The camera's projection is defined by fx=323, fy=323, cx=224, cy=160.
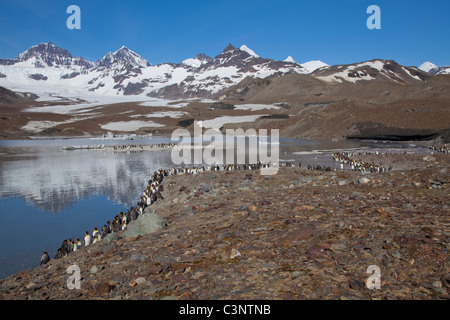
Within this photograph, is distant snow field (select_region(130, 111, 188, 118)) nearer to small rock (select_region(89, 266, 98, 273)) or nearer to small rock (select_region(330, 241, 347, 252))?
small rock (select_region(89, 266, 98, 273))

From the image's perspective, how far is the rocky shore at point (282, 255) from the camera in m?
5.32

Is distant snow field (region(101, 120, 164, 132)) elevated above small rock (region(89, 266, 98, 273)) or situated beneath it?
elevated above

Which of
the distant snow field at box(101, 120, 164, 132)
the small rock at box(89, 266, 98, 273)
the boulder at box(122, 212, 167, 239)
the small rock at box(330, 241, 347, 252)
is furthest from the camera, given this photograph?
the distant snow field at box(101, 120, 164, 132)

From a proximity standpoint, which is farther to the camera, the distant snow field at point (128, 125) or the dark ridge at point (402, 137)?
the distant snow field at point (128, 125)

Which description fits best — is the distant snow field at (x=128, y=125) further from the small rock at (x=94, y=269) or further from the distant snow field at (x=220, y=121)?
the small rock at (x=94, y=269)

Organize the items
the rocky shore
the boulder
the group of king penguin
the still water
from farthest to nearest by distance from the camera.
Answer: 1. the still water
2. the group of king penguin
3. the boulder
4. the rocky shore

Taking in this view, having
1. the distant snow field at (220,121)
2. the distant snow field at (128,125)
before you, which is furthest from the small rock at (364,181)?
the distant snow field at (128,125)

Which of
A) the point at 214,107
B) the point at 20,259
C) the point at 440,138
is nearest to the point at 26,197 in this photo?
the point at 20,259

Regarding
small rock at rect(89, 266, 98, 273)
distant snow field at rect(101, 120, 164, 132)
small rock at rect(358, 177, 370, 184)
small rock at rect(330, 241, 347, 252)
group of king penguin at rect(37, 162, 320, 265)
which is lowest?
group of king penguin at rect(37, 162, 320, 265)

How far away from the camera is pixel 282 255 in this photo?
6.54 meters

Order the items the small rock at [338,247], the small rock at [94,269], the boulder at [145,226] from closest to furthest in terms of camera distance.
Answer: the small rock at [338,247], the small rock at [94,269], the boulder at [145,226]

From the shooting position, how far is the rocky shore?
5324 mm

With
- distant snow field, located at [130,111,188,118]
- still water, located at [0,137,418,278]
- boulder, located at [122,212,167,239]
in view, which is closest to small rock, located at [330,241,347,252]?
boulder, located at [122,212,167,239]

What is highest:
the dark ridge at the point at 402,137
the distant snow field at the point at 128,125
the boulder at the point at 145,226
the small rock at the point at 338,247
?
the distant snow field at the point at 128,125
